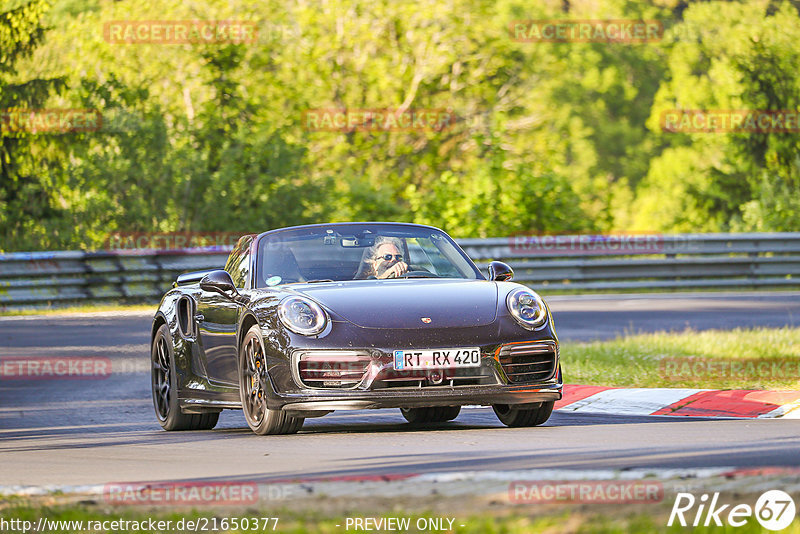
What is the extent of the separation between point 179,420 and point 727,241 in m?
16.0

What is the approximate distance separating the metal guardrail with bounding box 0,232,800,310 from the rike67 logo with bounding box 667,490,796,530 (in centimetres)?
1719

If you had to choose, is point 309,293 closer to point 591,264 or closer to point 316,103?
point 591,264

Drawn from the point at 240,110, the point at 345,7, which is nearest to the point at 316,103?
the point at 345,7

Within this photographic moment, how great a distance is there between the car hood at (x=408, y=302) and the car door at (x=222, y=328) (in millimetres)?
659

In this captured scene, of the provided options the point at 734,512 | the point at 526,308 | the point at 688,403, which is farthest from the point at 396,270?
the point at 734,512

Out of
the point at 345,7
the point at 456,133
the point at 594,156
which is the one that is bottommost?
the point at 594,156

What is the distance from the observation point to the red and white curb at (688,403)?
10.3 meters

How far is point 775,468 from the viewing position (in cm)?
605

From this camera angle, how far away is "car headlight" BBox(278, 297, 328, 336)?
8641 millimetres
